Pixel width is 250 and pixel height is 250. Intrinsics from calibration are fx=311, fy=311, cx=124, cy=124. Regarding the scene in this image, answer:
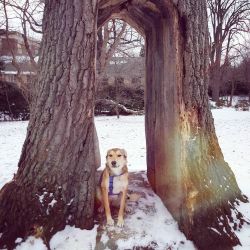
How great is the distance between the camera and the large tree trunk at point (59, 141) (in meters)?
3.52

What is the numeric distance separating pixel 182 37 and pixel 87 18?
1139 mm

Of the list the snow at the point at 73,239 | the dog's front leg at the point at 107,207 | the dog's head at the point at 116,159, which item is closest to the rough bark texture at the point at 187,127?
the dog's head at the point at 116,159

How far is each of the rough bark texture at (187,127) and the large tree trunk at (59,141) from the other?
2.14 feet

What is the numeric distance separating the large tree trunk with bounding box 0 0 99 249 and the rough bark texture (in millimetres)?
653

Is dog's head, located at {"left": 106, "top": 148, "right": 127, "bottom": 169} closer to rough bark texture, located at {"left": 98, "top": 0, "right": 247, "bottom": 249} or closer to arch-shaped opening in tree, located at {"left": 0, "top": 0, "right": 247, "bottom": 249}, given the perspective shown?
arch-shaped opening in tree, located at {"left": 0, "top": 0, "right": 247, "bottom": 249}

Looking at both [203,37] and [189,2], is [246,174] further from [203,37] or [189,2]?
[189,2]

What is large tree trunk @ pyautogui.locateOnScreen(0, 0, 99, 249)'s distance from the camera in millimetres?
3520

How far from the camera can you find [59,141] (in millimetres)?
3621

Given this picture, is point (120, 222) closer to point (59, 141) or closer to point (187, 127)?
point (59, 141)

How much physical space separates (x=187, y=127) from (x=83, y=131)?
4.11ft

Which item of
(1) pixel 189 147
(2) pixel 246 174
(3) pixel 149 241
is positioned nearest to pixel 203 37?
(1) pixel 189 147

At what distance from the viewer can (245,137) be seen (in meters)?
11.8

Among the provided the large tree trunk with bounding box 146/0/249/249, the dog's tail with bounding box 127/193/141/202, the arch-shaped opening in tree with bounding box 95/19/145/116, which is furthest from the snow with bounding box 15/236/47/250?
the arch-shaped opening in tree with bounding box 95/19/145/116

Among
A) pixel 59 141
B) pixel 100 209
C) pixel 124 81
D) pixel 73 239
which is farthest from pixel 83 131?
pixel 124 81
